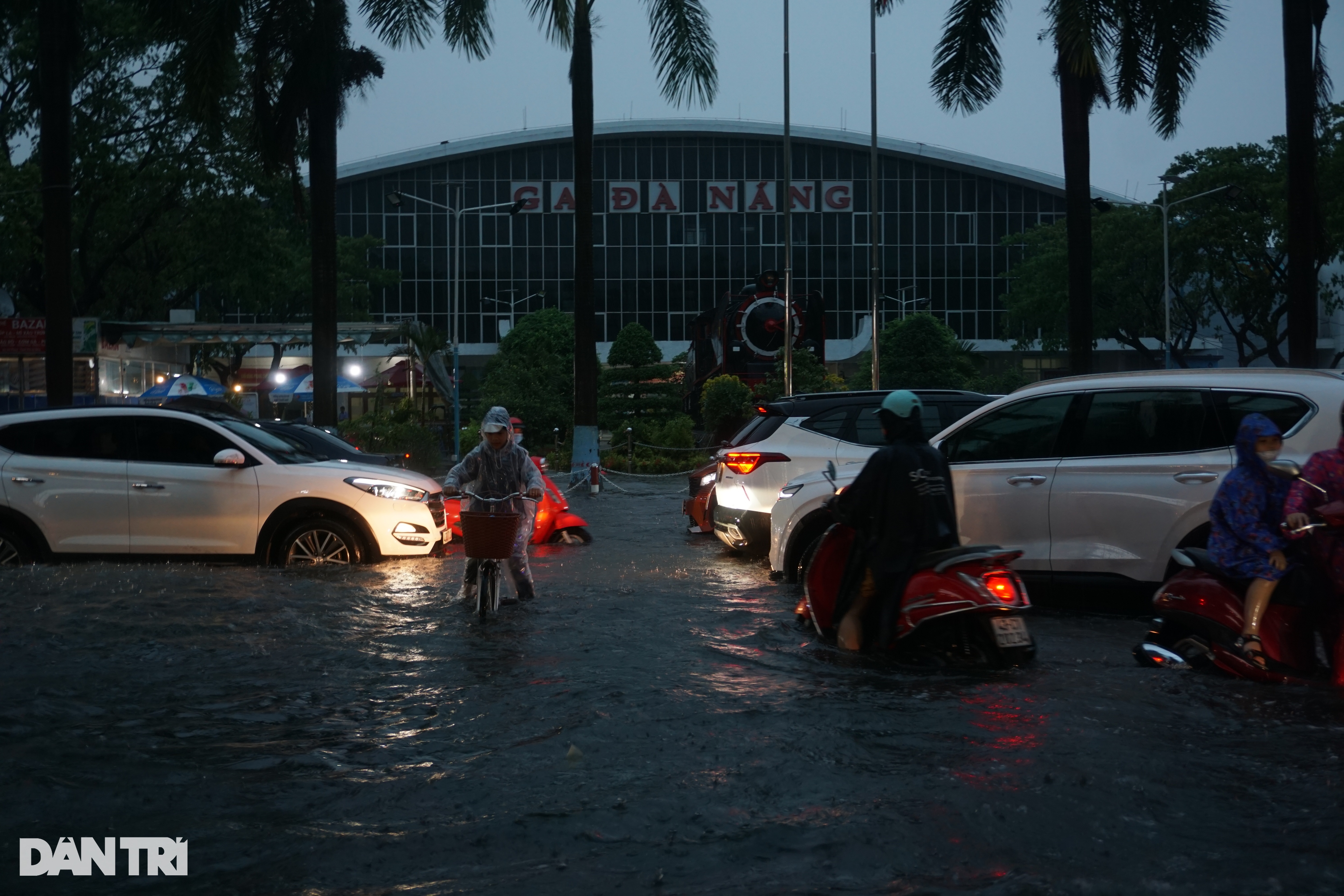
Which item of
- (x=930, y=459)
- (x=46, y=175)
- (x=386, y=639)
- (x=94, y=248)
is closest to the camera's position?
(x=930, y=459)

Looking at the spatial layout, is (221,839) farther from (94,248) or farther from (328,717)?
(94,248)

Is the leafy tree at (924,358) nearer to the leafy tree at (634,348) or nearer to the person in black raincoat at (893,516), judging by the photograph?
the leafy tree at (634,348)

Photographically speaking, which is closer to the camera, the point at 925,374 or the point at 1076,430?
the point at 1076,430

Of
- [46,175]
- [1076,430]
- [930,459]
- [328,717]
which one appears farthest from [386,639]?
[46,175]

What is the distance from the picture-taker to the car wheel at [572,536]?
16047mm

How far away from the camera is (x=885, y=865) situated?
165 inches

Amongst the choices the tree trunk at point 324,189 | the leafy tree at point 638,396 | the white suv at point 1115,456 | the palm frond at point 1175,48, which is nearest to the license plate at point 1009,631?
the white suv at point 1115,456

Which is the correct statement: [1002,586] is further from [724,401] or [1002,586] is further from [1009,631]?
[724,401]

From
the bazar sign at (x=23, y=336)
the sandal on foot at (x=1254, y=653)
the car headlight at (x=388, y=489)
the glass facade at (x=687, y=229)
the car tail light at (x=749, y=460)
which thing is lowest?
the sandal on foot at (x=1254, y=653)

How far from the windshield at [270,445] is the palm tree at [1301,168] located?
11.5 m

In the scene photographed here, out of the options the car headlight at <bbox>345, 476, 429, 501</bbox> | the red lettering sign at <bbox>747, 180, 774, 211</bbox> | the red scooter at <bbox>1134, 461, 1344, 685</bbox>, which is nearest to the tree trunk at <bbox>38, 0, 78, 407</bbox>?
the car headlight at <bbox>345, 476, 429, 501</bbox>

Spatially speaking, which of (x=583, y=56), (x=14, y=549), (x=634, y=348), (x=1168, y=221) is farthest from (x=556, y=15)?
(x=634, y=348)

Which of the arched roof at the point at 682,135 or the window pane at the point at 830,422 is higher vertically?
the arched roof at the point at 682,135

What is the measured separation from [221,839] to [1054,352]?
78.1 meters
